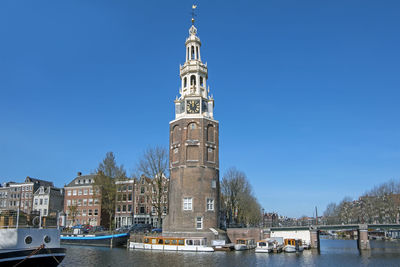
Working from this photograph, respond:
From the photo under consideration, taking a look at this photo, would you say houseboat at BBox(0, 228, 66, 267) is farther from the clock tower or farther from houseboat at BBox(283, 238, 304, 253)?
houseboat at BBox(283, 238, 304, 253)

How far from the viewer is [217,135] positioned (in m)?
56.7

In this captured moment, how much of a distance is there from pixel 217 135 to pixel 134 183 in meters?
31.6

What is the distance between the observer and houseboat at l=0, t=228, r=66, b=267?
82.7 feet

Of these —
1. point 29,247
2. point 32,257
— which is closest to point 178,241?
point 32,257

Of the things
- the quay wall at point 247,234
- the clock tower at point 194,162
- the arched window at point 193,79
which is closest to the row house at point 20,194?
the clock tower at point 194,162

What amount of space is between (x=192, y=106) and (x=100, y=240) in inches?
1015

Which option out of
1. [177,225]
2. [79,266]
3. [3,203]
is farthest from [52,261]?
[3,203]

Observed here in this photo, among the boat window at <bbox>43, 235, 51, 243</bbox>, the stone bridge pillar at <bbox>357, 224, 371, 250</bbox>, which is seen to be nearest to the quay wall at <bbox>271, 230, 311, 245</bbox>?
the stone bridge pillar at <bbox>357, 224, 371, 250</bbox>

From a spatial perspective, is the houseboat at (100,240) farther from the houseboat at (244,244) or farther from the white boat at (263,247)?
the white boat at (263,247)

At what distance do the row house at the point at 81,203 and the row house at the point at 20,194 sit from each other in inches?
521

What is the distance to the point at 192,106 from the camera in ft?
184

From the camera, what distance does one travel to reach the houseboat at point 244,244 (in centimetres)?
4732

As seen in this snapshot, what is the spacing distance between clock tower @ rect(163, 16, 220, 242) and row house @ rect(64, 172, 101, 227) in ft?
114

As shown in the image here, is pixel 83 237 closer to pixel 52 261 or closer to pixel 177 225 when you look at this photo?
pixel 177 225
